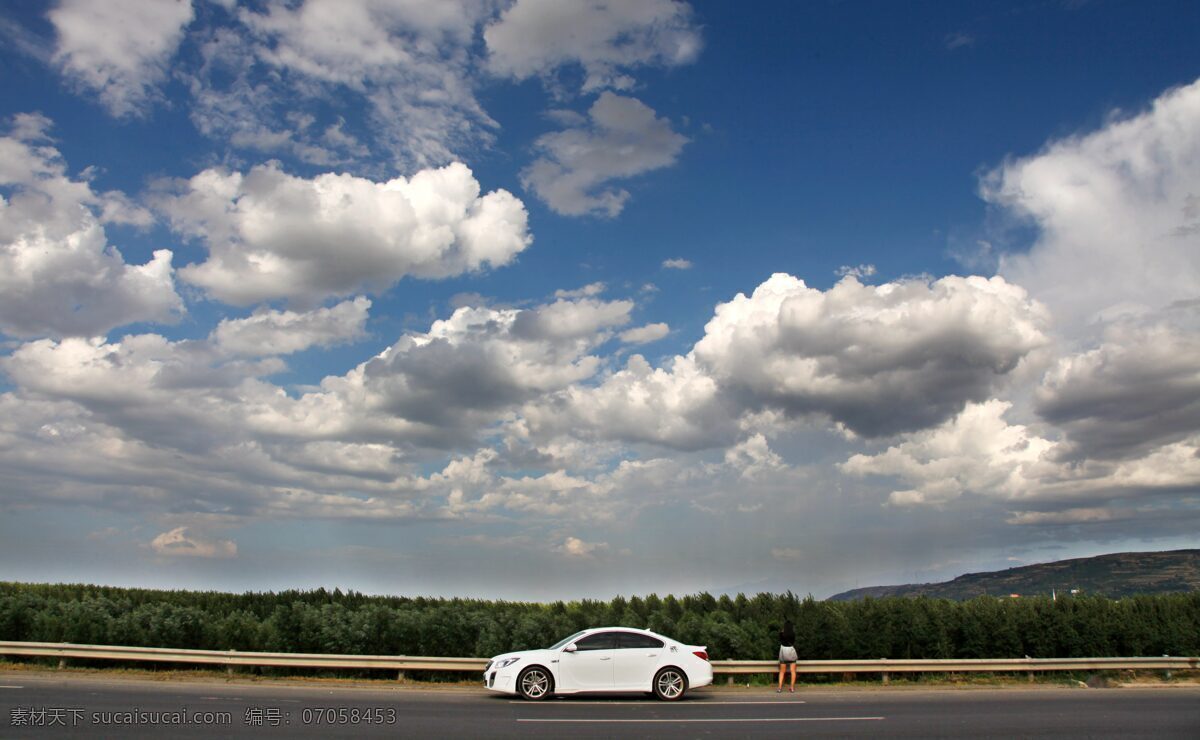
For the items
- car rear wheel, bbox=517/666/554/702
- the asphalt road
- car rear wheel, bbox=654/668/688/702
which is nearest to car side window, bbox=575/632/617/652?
car rear wheel, bbox=517/666/554/702

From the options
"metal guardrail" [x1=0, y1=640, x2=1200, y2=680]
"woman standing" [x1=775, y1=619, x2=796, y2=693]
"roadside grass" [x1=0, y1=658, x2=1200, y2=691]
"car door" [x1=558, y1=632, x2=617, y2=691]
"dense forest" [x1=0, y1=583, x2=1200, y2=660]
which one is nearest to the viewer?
"car door" [x1=558, y1=632, x2=617, y2=691]

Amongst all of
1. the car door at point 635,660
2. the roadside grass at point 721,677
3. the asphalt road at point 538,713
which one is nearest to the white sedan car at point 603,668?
the car door at point 635,660

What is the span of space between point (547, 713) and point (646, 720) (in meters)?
2.10

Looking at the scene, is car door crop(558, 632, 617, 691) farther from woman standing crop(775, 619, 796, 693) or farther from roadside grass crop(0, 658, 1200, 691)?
roadside grass crop(0, 658, 1200, 691)

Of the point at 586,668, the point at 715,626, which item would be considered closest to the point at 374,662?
the point at 586,668

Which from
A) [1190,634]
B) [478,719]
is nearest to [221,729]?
[478,719]

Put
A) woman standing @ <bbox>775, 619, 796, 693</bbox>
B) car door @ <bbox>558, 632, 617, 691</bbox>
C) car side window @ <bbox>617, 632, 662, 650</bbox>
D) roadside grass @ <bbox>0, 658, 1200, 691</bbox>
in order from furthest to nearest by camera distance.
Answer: roadside grass @ <bbox>0, 658, 1200, 691</bbox> < woman standing @ <bbox>775, 619, 796, 693</bbox> < car side window @ <bbox>617, 632, 662, 650</bbox> < car door @ <bbox>558, 632, 617, 691</bbox>

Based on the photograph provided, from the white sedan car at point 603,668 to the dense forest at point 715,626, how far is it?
842cm

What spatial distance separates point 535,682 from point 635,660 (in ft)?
7.64

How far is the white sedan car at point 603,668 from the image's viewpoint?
18656mm

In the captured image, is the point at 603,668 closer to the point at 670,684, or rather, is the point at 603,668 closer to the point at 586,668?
the point at 586,668

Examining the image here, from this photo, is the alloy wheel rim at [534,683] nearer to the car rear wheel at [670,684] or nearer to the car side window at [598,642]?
the car side window at [598,642]

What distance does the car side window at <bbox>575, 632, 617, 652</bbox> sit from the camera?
18.8m

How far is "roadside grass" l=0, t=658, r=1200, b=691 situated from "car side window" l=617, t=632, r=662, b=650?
5.37 metres
